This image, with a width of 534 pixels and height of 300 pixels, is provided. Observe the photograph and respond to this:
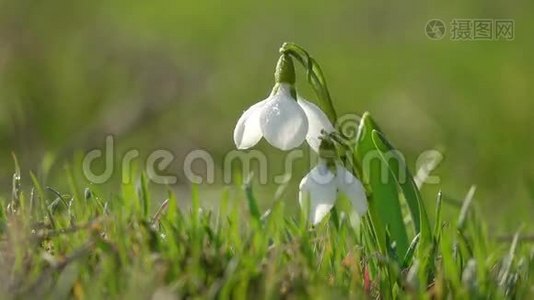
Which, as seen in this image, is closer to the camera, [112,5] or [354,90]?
[354,90]

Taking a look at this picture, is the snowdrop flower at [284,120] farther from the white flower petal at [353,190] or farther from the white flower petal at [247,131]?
the white flower petal at [353,190]

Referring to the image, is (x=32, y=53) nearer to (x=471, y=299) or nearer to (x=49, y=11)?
(x=49, y=11)

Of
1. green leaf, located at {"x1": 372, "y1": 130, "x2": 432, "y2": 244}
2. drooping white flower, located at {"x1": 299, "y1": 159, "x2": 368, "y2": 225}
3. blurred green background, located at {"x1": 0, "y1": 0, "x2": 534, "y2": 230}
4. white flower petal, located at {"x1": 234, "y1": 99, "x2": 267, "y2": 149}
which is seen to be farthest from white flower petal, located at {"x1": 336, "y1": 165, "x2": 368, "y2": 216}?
blurred green background, located at {"x1": 0, "y1": 0, "x2": 534, "y2": 230}

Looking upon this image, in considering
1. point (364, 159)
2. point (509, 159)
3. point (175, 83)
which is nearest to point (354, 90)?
point (175, 83)

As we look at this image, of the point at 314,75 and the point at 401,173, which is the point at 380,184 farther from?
the point at 314,75

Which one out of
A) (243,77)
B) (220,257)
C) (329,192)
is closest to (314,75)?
(329,192)

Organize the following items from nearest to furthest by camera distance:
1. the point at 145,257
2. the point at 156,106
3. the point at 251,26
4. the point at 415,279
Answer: the point at 145,257 < the point at 415,279 < the point at 156,106 < the point at 251,26
